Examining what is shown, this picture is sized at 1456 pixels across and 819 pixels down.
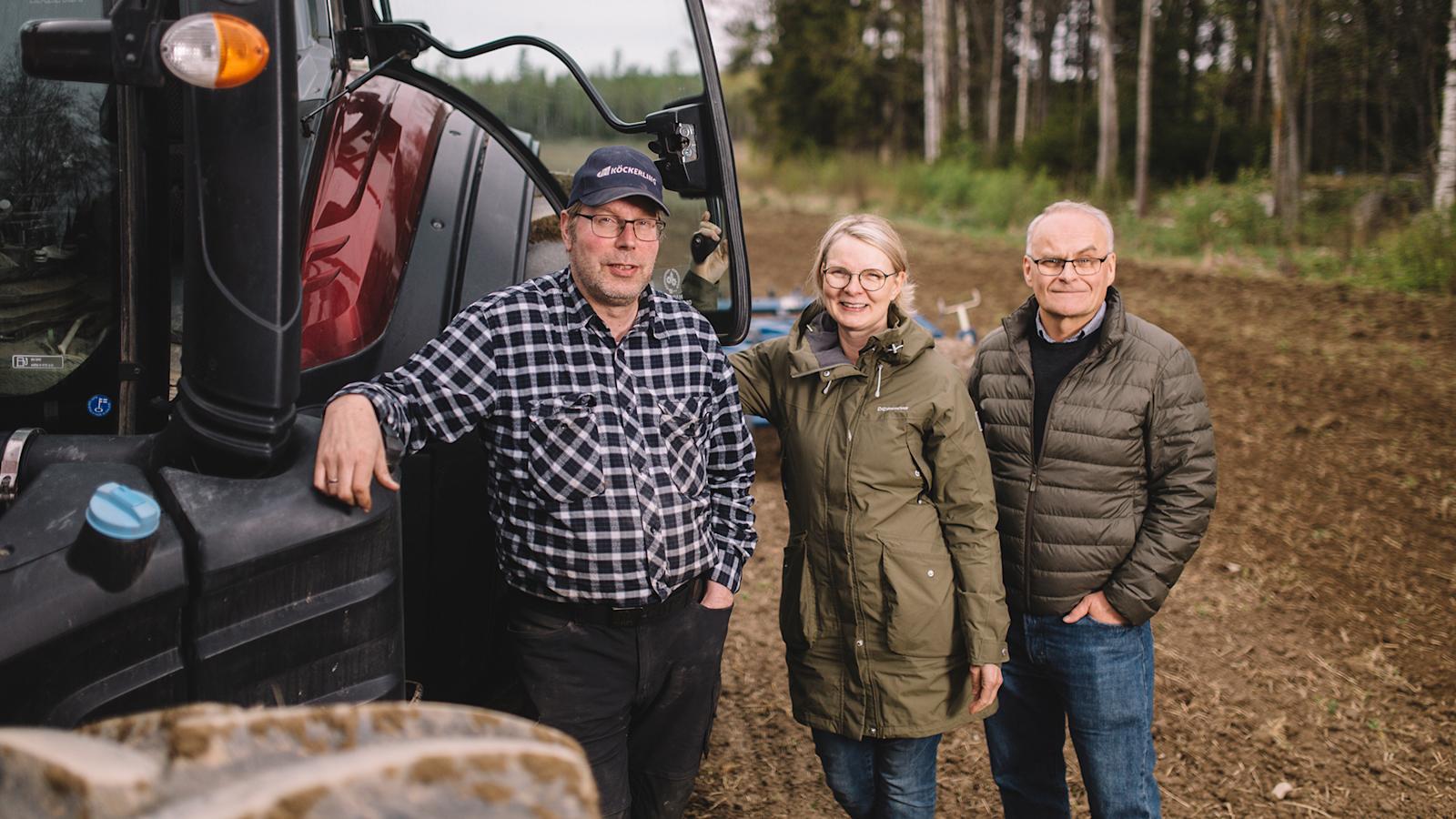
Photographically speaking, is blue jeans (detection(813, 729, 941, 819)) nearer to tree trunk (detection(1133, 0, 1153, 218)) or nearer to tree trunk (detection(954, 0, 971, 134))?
tree trunk (detection(1133, 0, 1153, 218))

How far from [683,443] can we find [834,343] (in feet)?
1.86

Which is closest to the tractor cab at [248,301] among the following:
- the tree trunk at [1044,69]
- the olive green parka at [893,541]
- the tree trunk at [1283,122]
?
the olive green parka at [893,541]

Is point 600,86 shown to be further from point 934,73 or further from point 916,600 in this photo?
point 934,73

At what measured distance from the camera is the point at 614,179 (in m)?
2.35

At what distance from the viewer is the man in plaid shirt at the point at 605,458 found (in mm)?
2258

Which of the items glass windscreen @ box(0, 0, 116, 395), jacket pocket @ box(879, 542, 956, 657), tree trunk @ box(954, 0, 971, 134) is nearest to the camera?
glass windscreen @ box(0, 0, 116, 395)

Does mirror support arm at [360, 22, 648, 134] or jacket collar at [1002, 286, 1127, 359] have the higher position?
mirror support arm at [360, 22, 648, 134]

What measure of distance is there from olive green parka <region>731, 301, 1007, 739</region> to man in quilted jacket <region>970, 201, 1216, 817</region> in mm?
147

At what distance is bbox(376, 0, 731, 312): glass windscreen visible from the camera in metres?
2.84

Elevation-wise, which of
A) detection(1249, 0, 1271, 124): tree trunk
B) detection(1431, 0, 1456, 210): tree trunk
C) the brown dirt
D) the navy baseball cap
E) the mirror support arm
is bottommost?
the brown dirt

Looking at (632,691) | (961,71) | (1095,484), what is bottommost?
(632,691)

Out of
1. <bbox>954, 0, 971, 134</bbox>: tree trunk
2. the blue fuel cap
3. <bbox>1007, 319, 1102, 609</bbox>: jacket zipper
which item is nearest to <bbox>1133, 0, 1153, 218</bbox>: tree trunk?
<bbox>954, 0, 971, 134</bbox>: tree trunk

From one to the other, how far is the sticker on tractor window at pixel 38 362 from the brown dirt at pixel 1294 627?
7.32 ft

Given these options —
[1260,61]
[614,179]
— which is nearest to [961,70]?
[1260,61]
